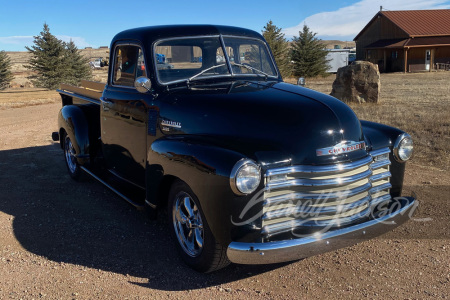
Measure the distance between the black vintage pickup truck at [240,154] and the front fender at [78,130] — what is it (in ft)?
3.37

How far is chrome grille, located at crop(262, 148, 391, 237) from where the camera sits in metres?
3.06

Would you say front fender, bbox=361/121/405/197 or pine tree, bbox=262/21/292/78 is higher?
pine tree, bbox=262/21/292/78

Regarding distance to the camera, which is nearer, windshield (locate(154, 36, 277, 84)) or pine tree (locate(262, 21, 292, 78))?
windshield (locate(154, 36, 277, 84))

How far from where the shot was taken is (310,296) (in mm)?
3135

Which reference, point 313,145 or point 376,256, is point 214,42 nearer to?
point 313,145

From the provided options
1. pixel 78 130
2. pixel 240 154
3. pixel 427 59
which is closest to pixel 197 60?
pixel 240 154

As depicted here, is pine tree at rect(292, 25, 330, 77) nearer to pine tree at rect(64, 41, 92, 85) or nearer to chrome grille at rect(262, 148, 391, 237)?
pine tree at rect(64, 41, 92, 85)

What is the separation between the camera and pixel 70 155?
6.33m

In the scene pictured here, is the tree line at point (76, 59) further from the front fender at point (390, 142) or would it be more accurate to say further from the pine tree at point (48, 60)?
the front fender at point (390, 142)

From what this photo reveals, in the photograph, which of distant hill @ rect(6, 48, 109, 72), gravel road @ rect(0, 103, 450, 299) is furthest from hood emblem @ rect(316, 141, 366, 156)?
distant hill @ rect(6, 48, 109, 72)

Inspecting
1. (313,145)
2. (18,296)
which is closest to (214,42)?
(313,145)

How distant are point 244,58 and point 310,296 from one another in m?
2.60

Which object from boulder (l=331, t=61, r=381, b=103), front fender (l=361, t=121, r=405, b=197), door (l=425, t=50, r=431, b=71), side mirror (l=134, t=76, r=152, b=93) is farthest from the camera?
door (l=425, t=50, r=431, b=71)

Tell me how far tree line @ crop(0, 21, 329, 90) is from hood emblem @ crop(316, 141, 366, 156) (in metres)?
20.0
